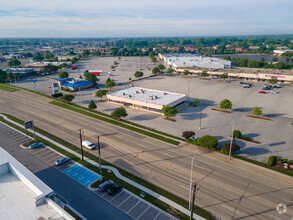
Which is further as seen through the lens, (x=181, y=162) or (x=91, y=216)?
(x=181, y=162)

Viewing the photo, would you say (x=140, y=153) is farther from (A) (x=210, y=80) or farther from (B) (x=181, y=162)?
(A) (x=210, y=80)

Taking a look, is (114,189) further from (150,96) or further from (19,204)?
(150,96)

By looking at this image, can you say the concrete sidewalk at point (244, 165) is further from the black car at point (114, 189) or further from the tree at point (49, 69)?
the tree at point (49, 69)

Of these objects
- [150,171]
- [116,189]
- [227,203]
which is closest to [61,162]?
[116,189]

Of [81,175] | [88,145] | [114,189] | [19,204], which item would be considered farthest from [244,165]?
[19,204]

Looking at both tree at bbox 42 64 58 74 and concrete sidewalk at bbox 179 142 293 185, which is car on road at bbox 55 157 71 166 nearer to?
concrete sidewalk at bbox 179 142 293 185

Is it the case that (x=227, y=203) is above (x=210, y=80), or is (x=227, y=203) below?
below
